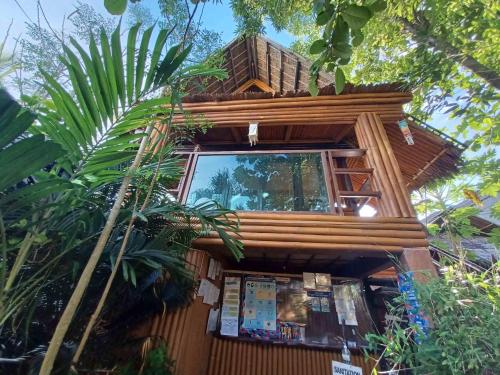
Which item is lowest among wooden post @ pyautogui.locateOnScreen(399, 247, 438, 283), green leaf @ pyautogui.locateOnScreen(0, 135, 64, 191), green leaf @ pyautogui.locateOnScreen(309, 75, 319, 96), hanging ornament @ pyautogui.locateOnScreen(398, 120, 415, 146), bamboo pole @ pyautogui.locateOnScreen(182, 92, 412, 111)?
green leaf @ pyautogui.locateOnScreen(0, 135, 64, 191)

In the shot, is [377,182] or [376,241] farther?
[377,182]

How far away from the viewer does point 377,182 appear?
317 centimetres

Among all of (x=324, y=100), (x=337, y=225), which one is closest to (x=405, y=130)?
(x=324, y=100)

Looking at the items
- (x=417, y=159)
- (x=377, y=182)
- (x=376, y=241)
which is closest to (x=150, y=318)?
(x=376, y=241)

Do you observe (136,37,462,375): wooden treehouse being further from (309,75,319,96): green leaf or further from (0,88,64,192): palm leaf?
(0,88,64,192): palm leaf

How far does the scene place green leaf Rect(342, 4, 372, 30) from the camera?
2.97ft

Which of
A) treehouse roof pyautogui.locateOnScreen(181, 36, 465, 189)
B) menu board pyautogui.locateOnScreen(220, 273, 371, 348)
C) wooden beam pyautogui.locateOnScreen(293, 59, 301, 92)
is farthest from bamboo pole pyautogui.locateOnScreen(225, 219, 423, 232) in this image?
wooden beam pyautogui.locateOnScreen(293, 59, 301, 92)

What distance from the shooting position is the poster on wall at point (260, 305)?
11.7ft

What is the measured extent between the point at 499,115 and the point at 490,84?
76 centimetres

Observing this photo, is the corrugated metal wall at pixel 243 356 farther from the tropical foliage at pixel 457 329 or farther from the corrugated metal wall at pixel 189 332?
the tropical foliage at pixel 457 329

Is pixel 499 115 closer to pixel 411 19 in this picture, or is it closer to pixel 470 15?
pixel 470 15

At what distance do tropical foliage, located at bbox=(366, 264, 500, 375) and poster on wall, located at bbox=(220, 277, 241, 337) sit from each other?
8.03 ft

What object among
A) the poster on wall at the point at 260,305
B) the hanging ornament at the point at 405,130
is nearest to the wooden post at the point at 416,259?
the hanging ornament at the point at 405,130

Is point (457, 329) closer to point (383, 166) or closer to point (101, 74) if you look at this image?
point (383, 166)
